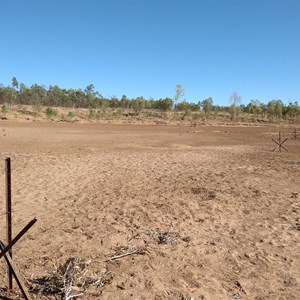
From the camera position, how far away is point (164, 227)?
5777 mm

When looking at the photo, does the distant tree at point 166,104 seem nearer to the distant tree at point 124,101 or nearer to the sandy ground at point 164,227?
the distant tree at point 124,101

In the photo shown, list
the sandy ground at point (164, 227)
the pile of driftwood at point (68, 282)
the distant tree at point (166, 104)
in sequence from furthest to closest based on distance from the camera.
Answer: the distant tree at point (166, 104), the sandy ground at point (164, 227), the pile of driftwood at point (68, 282)

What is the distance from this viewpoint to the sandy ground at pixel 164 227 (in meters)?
4.04

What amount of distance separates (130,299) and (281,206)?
460 cm

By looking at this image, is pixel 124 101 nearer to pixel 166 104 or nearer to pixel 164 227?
pixel 166 104

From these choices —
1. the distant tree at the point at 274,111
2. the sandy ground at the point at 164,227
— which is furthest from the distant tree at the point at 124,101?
the sandy ground at the point at 164,227

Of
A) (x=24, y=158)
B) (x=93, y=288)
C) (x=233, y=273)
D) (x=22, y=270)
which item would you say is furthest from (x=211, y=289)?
(x=24, y=158)

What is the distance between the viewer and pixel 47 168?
1039 centimetres

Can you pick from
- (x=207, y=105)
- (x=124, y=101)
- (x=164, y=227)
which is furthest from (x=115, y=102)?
(x=164, y=227)

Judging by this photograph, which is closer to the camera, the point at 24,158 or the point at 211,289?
the point at 211,289

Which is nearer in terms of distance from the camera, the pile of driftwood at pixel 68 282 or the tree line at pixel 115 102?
the pile of driftwood at pixel 68 282

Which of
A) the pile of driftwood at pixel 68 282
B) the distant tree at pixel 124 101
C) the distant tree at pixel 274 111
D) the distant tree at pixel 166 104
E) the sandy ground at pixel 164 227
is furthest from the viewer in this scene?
the distant tree at pixel 124 101

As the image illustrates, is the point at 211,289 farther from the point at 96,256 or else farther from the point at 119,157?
the point at 119,157

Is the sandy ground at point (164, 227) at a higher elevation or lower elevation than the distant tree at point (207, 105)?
lower
